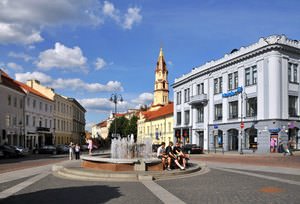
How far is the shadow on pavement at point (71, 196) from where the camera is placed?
35.8 ft

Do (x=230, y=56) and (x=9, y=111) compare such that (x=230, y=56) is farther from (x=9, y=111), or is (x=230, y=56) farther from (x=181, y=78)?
(x=9, y=111)

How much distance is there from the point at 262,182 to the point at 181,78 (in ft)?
181

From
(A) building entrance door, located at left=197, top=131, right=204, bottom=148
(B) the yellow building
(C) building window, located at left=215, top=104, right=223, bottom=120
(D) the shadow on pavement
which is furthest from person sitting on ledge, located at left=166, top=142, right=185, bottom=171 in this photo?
(B) the yellow building

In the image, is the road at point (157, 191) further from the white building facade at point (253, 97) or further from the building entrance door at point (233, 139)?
the building entrance door at point (233, 139)

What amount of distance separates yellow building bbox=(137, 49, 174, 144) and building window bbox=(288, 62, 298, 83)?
33677 millimetres

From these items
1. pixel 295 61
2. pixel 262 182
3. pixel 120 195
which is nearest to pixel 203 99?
pixel 295 61

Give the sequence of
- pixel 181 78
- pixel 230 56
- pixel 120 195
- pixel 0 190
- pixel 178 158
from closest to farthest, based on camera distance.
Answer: pixel 120 195, pixel 0 190, pixel 178 158, pixel 230 56, pixel 181 78

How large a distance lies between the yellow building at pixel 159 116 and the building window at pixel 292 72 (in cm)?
3368

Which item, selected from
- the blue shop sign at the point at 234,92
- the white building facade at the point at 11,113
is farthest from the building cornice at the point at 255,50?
the white building facade at the point at 11,113

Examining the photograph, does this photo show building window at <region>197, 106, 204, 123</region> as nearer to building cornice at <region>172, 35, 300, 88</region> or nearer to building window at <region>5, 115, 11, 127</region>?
building cornice at <region>172, 35, 300, 88</region>

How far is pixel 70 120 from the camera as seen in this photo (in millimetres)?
93625

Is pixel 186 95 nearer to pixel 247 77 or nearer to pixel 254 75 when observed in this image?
pixel 247 77

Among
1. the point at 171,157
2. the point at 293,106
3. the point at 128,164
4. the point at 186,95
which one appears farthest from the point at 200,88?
the point at 128,164

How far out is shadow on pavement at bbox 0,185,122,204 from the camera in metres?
10.9
